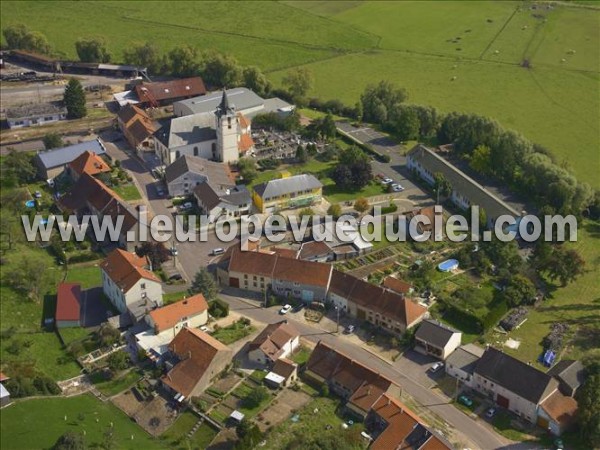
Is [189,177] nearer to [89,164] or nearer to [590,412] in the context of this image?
[89,164]

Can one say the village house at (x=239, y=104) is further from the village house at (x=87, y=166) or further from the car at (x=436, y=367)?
the car at (x=436, y=367)

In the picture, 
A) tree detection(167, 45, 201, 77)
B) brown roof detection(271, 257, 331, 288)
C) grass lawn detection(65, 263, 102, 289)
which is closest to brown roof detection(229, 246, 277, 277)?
brown roof detection(271, 257, 331, 288)

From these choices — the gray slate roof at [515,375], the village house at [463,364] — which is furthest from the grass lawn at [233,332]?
the gray slate roof at [515,375]

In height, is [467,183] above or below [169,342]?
above

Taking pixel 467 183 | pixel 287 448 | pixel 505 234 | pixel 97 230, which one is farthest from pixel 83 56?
pixel 287 448

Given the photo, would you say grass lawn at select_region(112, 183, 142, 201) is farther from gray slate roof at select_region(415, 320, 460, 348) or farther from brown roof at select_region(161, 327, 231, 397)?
gray slate roof at select_region(415, 320, 460, 348)

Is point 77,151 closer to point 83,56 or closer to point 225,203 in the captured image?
point 225,203
